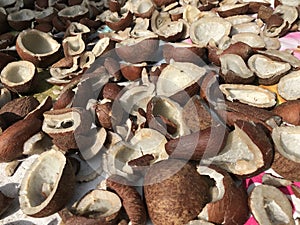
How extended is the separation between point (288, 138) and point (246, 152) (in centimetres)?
25

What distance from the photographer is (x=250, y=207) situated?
5.76 feet

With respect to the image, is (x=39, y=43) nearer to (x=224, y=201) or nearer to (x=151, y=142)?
(x=151, y=142)

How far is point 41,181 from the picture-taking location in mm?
1979

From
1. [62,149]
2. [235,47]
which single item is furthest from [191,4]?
[62,149]

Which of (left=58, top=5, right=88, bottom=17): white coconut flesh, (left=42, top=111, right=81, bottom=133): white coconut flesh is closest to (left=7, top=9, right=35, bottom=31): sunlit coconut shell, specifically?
(left=58, top=5, right=88, bottom=17): white coconut flesh

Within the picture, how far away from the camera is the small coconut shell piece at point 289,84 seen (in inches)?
95.3

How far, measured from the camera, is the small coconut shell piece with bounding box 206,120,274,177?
6.03 ft

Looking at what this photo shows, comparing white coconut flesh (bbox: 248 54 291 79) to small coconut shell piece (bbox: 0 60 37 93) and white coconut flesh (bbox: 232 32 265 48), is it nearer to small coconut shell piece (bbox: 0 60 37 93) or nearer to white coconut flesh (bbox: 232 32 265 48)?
white coconut flesh (bbox: 232 32 265 48)

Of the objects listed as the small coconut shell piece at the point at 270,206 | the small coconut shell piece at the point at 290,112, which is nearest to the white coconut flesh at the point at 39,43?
the small coconut shell piece at the point at 290,112

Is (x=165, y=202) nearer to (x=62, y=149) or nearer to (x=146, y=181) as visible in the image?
(x=146, y=181)

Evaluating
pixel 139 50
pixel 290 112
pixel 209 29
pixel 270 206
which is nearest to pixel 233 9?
pixel 209 29

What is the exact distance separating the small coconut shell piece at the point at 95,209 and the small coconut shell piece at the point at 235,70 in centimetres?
108

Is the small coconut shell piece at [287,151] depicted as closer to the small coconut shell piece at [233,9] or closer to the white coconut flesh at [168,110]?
the white coconut flesh at [168,110]

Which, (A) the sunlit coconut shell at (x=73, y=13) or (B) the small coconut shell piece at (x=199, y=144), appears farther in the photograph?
(A) the sunlit coconut shell at (x=73, y=13)
